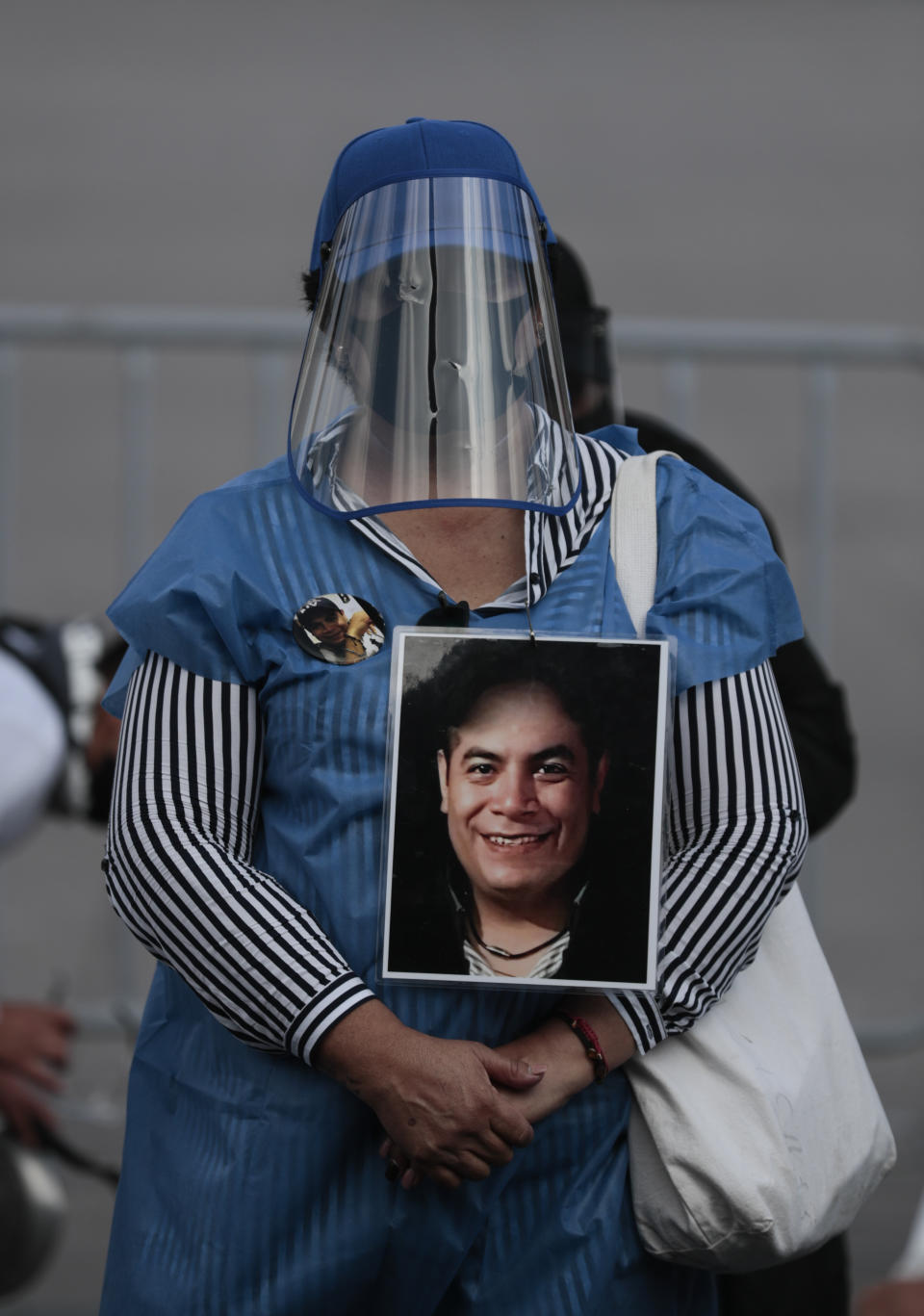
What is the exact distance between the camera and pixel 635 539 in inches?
66.8

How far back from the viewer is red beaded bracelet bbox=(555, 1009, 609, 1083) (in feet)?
5.31

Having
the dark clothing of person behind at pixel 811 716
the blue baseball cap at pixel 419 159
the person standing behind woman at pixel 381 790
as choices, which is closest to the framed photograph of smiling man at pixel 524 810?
the person standing behind woman at pixel 381 790

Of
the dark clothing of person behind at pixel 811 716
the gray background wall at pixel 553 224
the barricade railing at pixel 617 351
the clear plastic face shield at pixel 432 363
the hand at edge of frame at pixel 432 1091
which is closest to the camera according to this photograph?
the hand at edge of frame at pixel 432 1091

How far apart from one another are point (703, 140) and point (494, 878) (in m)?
7.62

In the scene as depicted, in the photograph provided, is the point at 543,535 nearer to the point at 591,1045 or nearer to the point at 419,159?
the point at 419,159

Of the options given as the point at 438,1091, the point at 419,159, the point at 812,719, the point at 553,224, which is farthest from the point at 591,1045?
the point at 553,224

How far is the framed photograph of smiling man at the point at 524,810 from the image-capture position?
1.56 metres

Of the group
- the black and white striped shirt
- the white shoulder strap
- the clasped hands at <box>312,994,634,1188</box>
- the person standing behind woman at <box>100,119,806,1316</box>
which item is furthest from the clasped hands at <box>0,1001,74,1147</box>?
the white shoulder strap

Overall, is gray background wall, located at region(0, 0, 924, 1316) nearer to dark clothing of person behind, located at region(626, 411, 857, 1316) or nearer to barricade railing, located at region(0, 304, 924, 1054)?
barricade railing, located at region(0, 304, 924, 1054)

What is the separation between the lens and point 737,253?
765 centimetres

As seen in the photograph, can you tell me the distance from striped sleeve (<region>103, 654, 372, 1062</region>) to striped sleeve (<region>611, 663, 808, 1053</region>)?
0.95 feet

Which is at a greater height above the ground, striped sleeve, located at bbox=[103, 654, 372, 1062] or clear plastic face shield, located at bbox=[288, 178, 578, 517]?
clear plastic face shield, located at bbox=[288, 178, 578, 517]

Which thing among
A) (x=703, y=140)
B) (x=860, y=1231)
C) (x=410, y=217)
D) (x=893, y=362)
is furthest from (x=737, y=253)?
(x=410, y=217)

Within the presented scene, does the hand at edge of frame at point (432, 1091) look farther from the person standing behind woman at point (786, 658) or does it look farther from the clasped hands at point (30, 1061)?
the clasped hands at point (30, 1061)
